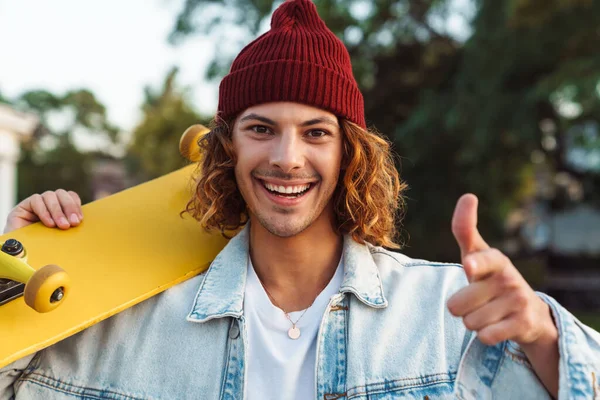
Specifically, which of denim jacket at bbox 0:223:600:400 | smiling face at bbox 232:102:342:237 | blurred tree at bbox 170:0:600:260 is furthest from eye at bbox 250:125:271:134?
blurred tree at bbox 170:0:600:260

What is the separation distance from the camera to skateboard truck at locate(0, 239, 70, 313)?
5.32 ft

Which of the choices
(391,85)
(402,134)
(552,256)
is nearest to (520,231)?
(552,256)

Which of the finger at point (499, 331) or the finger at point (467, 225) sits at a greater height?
the finger at point (467, 225)

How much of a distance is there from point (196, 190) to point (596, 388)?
1.64 metres

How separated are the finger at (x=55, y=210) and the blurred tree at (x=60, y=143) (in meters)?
21.2

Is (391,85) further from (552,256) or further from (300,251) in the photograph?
(300,251)

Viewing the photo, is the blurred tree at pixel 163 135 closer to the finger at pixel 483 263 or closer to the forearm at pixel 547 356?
the forearm at pixel 547 356

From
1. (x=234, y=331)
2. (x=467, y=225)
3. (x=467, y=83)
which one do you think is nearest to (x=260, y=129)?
(x=234, y=331)

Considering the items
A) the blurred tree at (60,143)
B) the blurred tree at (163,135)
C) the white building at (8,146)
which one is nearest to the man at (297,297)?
the white building at (8,146)

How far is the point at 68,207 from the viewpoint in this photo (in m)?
2.28

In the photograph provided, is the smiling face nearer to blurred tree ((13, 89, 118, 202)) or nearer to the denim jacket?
the denim jacket

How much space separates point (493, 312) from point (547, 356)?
284mm

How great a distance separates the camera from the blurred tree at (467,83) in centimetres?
807

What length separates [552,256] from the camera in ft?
43.8
